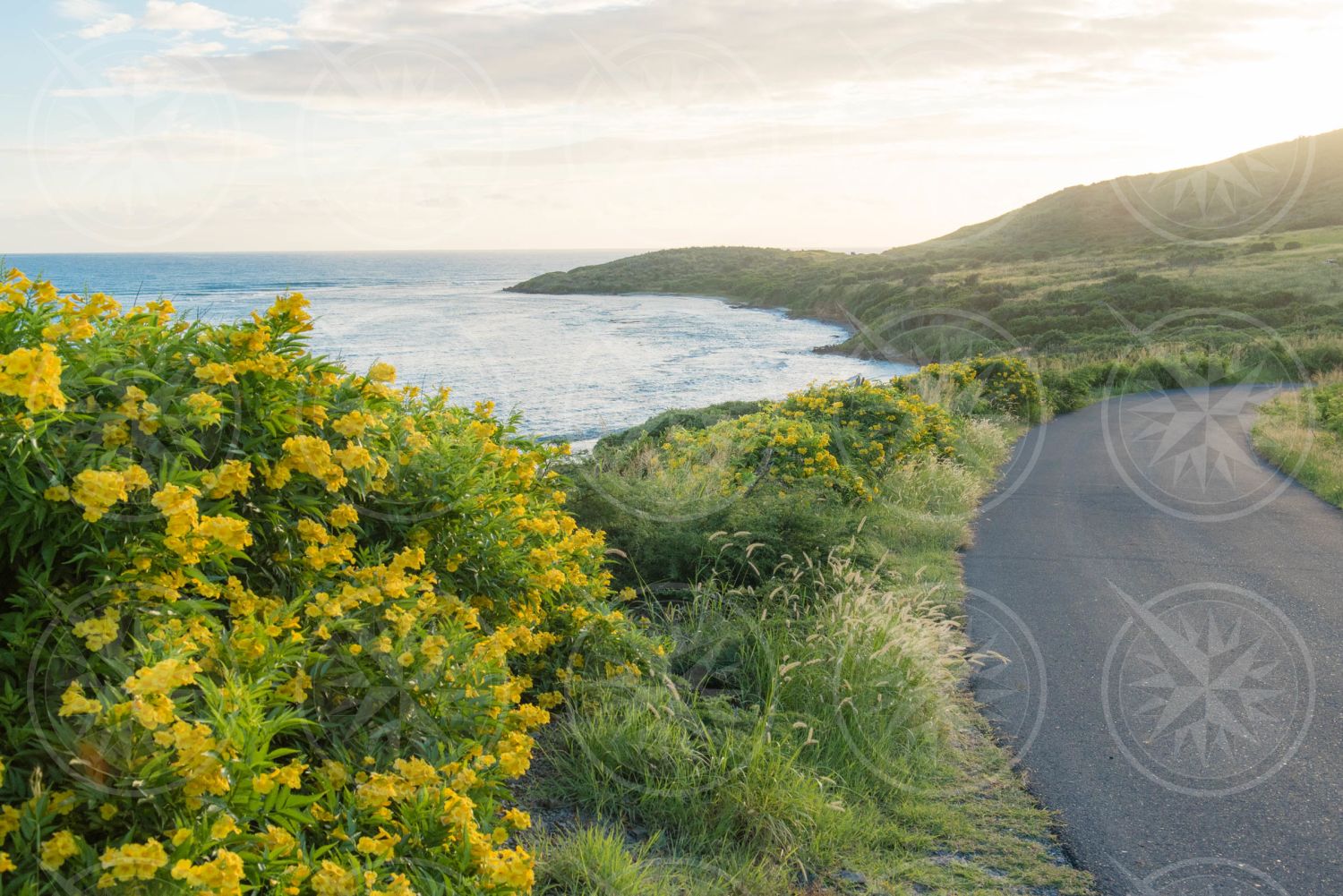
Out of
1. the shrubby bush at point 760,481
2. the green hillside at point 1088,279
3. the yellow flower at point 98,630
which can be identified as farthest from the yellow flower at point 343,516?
the green hillside at point 1088,279

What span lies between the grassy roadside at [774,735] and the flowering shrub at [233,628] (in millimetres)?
769

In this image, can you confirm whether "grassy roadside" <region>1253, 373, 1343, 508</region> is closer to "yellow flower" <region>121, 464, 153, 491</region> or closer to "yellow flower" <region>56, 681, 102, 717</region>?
"yellow flower" <region>121, 464, 153, 491</region>

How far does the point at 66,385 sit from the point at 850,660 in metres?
4.26

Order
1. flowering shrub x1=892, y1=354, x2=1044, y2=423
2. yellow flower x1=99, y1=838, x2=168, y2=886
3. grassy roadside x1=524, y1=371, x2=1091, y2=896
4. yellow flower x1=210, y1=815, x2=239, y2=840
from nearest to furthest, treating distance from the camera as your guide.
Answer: yellow flower x1=99, y1=838, x2=168, y2=886 → yellow flower x1=210, y1=815, x2=239, y2=840 → grassy roadside x1=524, y1=371, x2=1091, y2=896 → flowering shrub x1=892, y1=354, x2=1044, y2=423

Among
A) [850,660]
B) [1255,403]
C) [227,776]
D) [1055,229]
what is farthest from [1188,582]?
[1055,229]

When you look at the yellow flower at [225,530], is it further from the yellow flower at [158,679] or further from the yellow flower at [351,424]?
the yellow flower at [351,424]

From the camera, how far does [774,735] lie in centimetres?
493

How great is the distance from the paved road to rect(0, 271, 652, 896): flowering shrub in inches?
119

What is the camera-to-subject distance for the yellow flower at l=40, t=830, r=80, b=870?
209 cm

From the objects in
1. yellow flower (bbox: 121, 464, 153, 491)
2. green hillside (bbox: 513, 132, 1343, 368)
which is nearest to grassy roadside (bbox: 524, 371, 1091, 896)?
yellow flower (bbox: 121, 464, 153, 491)

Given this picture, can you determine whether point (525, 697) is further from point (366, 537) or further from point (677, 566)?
point (677, 566)

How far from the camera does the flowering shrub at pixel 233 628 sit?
2.26 meters

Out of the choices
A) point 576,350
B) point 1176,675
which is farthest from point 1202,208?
point 1176,675

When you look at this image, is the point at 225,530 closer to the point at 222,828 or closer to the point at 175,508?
the point at 175,508
